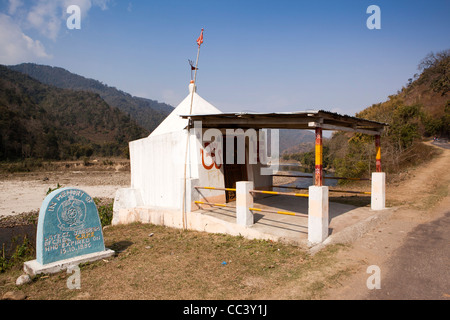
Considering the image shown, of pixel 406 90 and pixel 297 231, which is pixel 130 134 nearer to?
pixel 406 90

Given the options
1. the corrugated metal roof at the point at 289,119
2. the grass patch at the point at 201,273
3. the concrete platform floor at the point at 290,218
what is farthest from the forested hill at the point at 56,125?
the grass patch at the point at 201,273

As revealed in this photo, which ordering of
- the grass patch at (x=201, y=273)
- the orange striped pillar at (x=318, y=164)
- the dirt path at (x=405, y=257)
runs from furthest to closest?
1. the orange striped pillar at (x=318, y=164)
2. the grass patch at (x=201, y=273)
3. the dirt path at (x=405, y=257)

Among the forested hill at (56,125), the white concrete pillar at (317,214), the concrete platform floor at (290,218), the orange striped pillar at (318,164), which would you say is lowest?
the concrete platform floor at (290,218)

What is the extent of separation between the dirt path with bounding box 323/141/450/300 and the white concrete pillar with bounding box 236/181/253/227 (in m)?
2.10

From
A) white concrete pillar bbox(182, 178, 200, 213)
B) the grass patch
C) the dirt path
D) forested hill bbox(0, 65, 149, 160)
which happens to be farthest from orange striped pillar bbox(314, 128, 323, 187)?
forested hill bbox(0, 65, 149, 160)

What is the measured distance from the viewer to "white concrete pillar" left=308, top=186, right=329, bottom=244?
5.59 meters

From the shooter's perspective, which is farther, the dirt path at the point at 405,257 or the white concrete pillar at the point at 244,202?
the white concrete pillar at the point at 244,202

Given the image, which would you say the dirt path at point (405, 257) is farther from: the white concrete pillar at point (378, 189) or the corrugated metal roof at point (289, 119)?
the corrugated metal roof at point (289, 119)

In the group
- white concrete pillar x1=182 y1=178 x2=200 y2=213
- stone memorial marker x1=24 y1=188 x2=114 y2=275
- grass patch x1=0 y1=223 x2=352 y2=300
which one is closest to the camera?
grass patch x1=0 y1=223 x2=352 y2=300

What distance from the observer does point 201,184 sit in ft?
27.0

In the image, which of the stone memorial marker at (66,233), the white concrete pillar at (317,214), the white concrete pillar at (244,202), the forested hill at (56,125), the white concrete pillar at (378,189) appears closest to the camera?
the stone memorial marker at (66,233)

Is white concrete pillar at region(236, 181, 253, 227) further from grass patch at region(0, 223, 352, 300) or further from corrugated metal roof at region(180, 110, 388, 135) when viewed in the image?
corrugated metal roof at region(180, 110, 388, 135)

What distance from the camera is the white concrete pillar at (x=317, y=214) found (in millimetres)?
5594

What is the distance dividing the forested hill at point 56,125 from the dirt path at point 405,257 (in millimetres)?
54105
